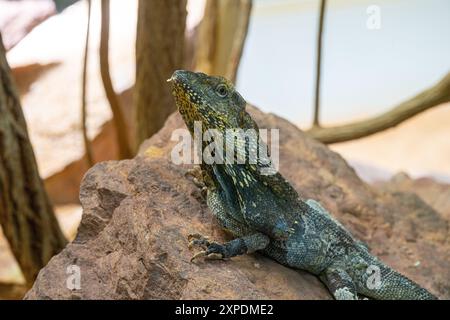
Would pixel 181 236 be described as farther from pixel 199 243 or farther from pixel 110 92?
pixel 110 92

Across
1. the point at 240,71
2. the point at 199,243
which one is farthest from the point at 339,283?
the point at 240,71

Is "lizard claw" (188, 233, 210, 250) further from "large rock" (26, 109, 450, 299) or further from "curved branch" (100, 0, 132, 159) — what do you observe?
"curved branch" (100, 0, 132, 159)

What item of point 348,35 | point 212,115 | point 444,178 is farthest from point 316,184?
point 444,178

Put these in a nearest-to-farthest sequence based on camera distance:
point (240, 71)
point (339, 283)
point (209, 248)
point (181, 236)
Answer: point (209, 248), point (181, 236), point (339, 283), point (240, 71)

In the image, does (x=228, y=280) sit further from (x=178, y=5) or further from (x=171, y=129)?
(x=178, y=5)

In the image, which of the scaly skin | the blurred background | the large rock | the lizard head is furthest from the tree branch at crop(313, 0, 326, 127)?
the lizard head
